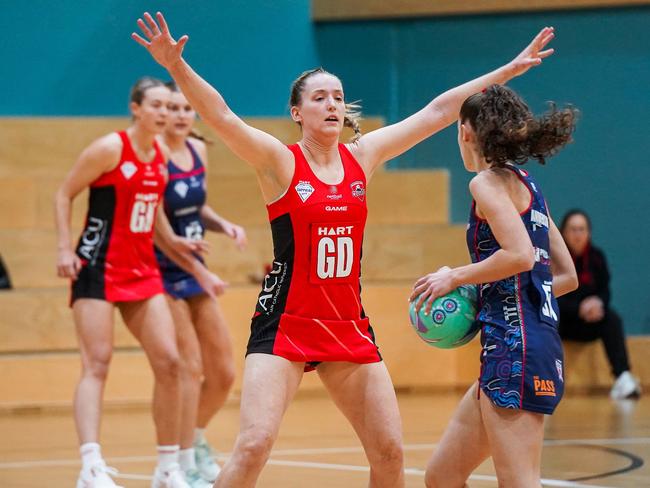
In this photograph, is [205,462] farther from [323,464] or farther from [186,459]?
[323,464]

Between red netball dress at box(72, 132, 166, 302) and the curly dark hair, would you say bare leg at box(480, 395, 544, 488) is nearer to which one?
the curly dark hair

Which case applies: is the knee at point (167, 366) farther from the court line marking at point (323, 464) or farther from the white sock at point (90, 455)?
the court line marking at point (323, 464)

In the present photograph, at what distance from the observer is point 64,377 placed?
8.37 m

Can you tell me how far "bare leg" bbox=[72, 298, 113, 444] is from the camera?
17.3ft

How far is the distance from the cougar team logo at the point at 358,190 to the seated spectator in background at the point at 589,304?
526cm


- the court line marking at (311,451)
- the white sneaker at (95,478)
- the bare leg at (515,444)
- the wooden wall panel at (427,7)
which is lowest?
the bare leg at (515,444)

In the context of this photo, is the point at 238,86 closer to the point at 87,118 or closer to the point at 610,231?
the point at 87,118

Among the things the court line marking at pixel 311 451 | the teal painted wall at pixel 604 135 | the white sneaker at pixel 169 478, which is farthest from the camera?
the teal painted wall at pixel 604 135

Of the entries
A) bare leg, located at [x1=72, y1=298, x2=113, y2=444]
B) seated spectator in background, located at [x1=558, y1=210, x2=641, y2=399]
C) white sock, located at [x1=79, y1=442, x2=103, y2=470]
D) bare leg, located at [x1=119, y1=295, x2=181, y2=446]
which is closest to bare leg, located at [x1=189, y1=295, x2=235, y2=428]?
bare leg, located at [x1=119, y1=295, x2=181, y2=446]

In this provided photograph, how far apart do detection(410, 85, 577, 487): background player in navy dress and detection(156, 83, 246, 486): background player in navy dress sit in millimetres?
2255

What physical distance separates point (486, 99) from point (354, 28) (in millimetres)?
7328

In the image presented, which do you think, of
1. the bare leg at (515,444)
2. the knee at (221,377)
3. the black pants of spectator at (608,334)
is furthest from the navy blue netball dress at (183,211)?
the black pants of spectator at (608,334)

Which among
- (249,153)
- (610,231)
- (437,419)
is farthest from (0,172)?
(249,153)

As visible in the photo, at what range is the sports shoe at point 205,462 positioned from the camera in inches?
226
